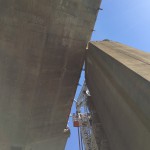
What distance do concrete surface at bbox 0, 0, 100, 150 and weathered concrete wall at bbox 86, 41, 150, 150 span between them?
5.21ft

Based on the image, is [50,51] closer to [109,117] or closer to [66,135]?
[109,117]

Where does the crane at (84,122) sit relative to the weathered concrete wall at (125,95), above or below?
below

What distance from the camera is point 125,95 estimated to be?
8219 millimetres

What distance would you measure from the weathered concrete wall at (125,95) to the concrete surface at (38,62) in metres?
1.59

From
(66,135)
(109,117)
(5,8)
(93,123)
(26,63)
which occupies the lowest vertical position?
(66,135)

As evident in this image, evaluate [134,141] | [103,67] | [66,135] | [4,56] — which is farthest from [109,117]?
[66,135]

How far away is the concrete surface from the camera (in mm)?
11852

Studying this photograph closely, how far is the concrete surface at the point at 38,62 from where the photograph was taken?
38.9 ft

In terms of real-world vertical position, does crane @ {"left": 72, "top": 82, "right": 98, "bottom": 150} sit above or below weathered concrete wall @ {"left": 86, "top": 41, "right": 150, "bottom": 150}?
below

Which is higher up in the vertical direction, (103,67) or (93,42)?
(93,42)

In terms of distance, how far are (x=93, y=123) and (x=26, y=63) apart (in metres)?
5.04

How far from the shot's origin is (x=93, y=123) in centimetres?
1484

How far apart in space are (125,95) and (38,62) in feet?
19.8

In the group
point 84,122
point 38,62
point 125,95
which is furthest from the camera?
point 84,122
